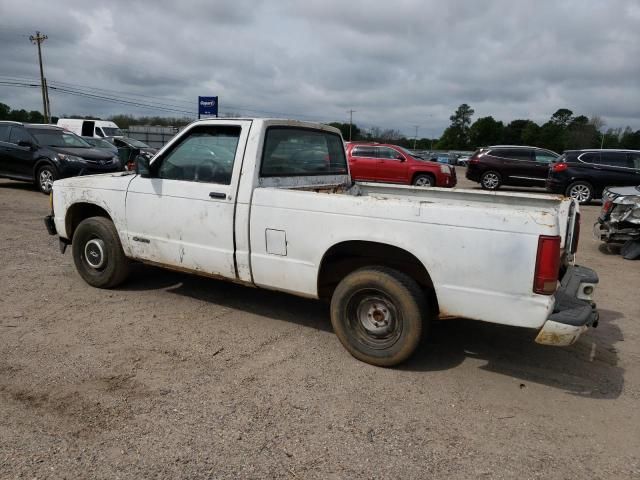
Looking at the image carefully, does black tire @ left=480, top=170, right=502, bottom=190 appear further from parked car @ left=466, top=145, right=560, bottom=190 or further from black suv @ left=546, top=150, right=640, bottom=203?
black suv @ left=546, top=150, right=640, bottom=203

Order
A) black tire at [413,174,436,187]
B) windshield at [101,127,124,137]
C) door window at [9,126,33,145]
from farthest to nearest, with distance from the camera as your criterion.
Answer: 1. windshield at [101,127,124,137]
2. black tire at [413,174,436,187]
3. door window at [9,126,33,145]

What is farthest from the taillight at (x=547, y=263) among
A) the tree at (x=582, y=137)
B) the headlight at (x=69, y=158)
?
the tree at (x=582, y=137)

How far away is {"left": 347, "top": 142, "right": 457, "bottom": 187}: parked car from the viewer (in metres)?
16.2

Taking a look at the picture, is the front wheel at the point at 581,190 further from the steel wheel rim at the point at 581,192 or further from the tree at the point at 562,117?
the tree at the point at 562,117

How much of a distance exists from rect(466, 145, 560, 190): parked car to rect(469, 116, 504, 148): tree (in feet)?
293

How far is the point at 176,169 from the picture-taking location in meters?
4.50

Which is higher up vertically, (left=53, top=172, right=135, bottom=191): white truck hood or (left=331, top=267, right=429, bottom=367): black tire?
(left=53, top=172, right=135, bottom=191): white truck hood

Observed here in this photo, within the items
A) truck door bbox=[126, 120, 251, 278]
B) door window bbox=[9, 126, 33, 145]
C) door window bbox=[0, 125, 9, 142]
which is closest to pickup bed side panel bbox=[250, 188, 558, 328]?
truck door bbox=[126, 120, 251, 278]

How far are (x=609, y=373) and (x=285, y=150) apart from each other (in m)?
3.22

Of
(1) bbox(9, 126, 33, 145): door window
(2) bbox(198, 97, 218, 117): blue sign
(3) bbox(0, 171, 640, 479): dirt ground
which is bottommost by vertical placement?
(3) bbox(0, 171, 640, 479): dirt ground

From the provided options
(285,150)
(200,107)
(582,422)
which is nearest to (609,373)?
(582,422)

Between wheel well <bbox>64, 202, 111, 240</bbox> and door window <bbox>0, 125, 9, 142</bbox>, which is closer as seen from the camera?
wheel well <bbox>64, 202, 111, 240</bbox>

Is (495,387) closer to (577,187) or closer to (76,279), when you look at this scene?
(76,279)

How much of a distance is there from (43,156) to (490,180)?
572 inches
